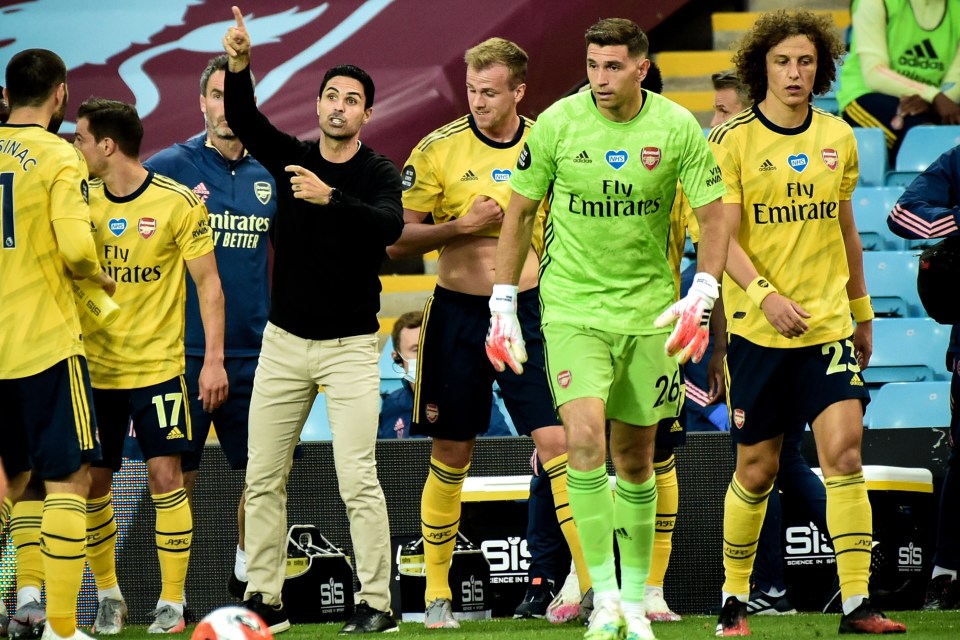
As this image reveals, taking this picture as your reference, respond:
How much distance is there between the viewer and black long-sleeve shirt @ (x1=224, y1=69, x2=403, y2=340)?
618cm

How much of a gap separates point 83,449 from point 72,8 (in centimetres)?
720

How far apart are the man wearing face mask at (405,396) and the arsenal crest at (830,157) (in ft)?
9.22

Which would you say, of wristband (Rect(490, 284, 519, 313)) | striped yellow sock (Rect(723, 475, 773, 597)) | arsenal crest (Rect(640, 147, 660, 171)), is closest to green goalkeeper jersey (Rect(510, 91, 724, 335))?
arsenal crest (Rect(640, 147, 660, 171))

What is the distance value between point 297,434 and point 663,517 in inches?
69.5

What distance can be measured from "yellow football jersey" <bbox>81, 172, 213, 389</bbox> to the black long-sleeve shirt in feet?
2.04

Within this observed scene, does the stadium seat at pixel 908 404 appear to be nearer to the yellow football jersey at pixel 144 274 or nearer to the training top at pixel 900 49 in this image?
the training top at pixel 900 49

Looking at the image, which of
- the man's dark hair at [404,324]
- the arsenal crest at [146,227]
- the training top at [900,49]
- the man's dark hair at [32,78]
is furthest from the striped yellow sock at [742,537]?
the training top at [900,49]

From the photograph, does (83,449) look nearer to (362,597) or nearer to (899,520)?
(362,597)

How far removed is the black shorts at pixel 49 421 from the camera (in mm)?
5680

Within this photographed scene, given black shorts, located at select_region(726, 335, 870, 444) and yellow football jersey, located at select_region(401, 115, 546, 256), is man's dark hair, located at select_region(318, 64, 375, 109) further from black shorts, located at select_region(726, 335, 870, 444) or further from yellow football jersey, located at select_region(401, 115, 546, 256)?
black shorts, located at select_region(726, 335, 870, 444)

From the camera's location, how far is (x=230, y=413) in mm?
7121

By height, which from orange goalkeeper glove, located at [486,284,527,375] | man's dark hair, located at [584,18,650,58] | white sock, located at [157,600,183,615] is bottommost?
white sock, located at [157,600,183,615]

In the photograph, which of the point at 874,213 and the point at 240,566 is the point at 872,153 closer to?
the point at 874,213

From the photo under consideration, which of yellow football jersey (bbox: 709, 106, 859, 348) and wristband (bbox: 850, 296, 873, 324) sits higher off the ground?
yellow football jersey (bbox: 709, 106, 859, 348)
